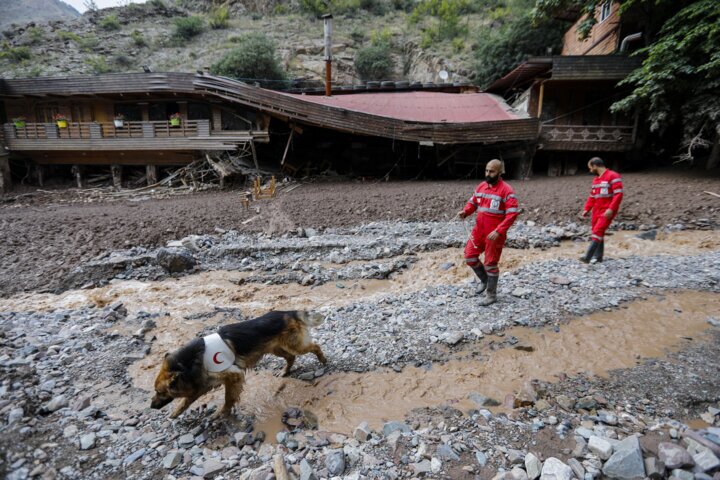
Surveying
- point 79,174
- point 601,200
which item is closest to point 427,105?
point 601,200

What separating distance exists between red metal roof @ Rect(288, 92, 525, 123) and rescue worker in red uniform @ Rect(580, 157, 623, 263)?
11.8 metres

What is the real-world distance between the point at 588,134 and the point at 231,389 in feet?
62.7

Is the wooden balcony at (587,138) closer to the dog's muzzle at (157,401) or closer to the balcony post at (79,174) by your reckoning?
the dog's muzzle at (157,401)

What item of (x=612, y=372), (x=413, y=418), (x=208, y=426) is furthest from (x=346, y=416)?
(x=612, y=372)

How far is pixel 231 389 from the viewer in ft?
11.6

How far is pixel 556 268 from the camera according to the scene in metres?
7.13

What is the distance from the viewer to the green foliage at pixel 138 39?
36.8 m

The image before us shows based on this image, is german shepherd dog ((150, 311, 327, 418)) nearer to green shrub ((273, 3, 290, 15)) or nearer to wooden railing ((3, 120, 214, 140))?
wooden railing ((3, 120, 214, 140))

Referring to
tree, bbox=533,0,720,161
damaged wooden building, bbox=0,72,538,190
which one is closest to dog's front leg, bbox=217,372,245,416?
damaged wooden building, bbox=0,72,538,190

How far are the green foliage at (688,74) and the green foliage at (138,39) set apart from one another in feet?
144

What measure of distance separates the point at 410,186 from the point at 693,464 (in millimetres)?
13741

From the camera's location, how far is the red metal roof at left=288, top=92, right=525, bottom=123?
60.7ft

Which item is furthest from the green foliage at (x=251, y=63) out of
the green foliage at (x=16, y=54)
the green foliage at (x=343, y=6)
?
the green foliage at (x=16, y=54)

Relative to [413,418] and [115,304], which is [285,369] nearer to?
[413,418]
